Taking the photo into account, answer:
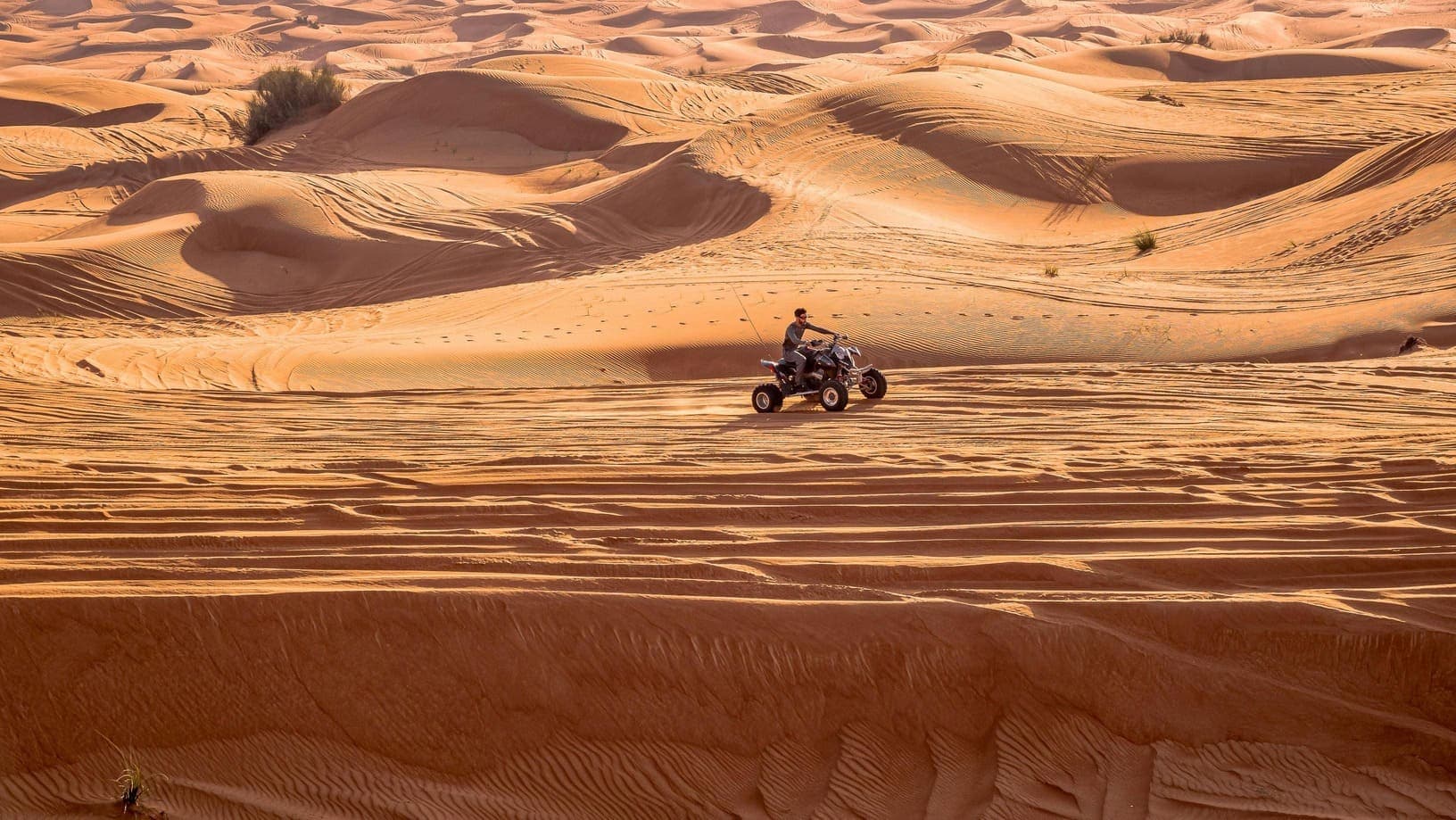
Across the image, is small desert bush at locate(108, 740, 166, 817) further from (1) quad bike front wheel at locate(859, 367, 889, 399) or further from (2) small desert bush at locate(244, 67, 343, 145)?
(2) small desert bush at locate(244, 67, 343, 145)

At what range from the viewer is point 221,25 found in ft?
221

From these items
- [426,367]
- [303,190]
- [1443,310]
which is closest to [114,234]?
[303,190]

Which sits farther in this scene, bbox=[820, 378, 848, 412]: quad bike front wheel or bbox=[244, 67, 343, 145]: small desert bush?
bbox=[244, 67, 343, 145]: small desert bush

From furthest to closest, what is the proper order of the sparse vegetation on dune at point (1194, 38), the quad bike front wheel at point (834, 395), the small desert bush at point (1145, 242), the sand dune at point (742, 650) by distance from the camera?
the sparse vegetation on dune at point (1194, 38) → the small desert bush at point (1145, 242) → the quad bike front wheel at point (834, 395) → the sand dune at point (742, 650)

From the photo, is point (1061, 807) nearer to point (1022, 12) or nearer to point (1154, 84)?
point (1154, 84)

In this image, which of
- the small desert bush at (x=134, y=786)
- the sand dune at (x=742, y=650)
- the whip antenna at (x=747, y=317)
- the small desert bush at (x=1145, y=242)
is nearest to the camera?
the small desert bush at (x=134, y=786)

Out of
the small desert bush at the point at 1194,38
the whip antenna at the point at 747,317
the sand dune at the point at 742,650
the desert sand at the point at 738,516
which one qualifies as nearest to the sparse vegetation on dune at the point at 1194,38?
the small desert bush at the point at 1194,38

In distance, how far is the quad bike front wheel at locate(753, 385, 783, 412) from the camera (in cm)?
991

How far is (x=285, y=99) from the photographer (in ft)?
110

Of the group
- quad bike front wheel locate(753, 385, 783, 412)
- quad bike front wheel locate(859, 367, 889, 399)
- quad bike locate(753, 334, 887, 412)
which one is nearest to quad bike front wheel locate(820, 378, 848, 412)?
quad bike locate(753, 334, 887, 412)

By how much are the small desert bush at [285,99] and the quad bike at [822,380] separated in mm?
26697

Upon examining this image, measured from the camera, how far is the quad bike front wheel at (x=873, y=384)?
10.0m

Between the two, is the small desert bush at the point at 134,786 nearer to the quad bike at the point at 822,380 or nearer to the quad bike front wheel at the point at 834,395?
the quad bike at the point at 822,380

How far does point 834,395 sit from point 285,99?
27.8 metres
